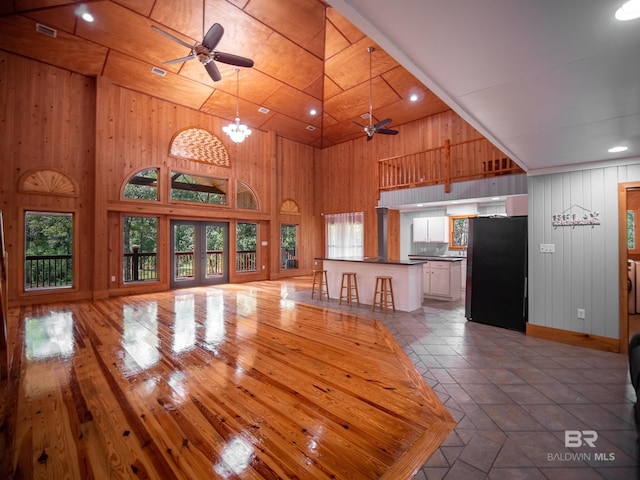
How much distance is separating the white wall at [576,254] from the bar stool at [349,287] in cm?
298

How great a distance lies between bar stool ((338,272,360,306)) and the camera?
5.91 meters

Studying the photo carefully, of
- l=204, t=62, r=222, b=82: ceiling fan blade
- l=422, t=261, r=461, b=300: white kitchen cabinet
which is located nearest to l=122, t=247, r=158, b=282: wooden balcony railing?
l=204, t=62, r=222, b=82: ceiling fan blade

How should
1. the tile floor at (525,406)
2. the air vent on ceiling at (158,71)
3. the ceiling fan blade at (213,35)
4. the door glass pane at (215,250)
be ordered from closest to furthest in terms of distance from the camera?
the tile floor at (525,406) < the ceiling fan blade at (213,35) < the air vent on ceiling at (158,71) < the door glass pane at (215,250)

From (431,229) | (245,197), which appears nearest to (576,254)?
(431,229)

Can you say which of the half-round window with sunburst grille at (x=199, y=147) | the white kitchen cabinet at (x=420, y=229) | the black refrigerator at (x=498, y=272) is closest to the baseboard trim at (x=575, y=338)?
the black refrigerator at (x=498, y=272)

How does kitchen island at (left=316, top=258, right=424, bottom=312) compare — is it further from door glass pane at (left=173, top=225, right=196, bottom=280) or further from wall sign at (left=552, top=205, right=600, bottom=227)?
door glass pane at (left=173, top=225, right=196, bottom=280)

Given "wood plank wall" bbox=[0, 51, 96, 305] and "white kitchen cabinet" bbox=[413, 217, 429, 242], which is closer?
"wood plank wall" bbox=[0, 51, 96, 305]

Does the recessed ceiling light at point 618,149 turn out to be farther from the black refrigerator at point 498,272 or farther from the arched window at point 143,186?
A: the arched window at point 143,186

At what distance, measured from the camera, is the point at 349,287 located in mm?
5922

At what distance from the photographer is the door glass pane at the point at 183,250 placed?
7828 millimetres

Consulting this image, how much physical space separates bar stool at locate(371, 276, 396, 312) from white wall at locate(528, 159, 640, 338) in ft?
7.05

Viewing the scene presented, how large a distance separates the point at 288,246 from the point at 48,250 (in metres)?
6.32

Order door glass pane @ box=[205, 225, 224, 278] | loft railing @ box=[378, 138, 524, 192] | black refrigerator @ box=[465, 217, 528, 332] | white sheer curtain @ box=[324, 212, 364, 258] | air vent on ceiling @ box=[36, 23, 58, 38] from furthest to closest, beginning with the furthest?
1. white sheer curtain @ box=[324, 212, 364, 258]
2. door glass pane @ box=[205, 225, 224, 278]
3. loft railing @ box=[378, 138, 524, 192]
4. air vent on ceiling @ box=[36, 23, 58, 38]
5. black refrigerator @ box=[465, 217, 528, 332]

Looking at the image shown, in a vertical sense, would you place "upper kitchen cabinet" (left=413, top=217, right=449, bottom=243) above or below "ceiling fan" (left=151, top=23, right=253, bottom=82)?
below
